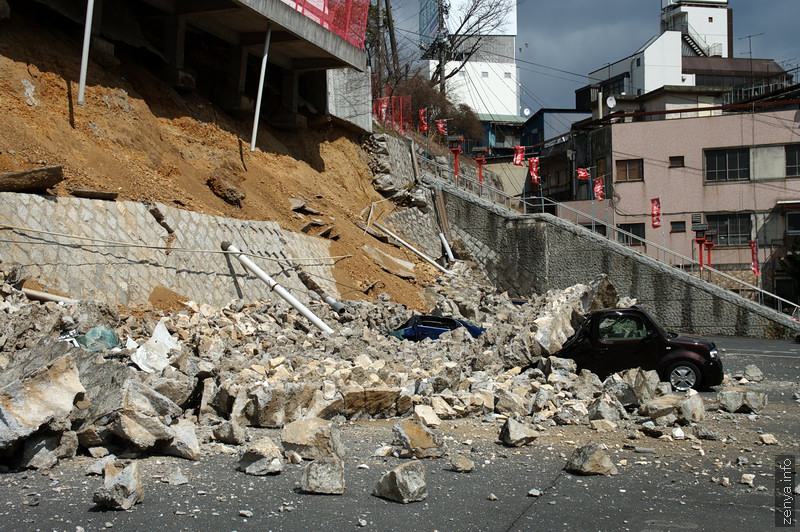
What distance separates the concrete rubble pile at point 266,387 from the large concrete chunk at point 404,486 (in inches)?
0.9

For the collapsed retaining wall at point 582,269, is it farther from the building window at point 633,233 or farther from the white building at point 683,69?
the white building at point 683,69

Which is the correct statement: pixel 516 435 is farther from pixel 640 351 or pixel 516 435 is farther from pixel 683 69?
pixel 683 69

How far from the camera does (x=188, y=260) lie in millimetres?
16156

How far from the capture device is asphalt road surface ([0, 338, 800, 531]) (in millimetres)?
5414

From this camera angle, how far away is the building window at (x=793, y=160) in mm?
36938

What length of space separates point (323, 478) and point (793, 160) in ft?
121

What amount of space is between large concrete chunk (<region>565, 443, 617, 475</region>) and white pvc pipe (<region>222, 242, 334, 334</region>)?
9.20m

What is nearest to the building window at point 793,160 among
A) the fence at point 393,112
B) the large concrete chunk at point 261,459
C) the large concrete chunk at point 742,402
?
the fence at point 393,112

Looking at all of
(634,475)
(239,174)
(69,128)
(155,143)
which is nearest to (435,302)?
(239,174)

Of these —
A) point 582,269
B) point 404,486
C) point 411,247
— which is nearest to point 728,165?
point 582,269

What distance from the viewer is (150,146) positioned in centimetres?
1914

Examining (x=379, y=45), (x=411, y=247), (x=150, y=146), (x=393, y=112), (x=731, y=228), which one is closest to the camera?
(x=150, y=146)

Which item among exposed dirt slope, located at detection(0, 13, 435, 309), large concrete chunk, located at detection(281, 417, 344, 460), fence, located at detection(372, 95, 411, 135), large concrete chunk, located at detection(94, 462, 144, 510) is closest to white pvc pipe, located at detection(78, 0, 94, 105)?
exposed dirt slope, located at detection(0, 13, 435, 309)

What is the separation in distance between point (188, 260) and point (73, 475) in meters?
10.2
